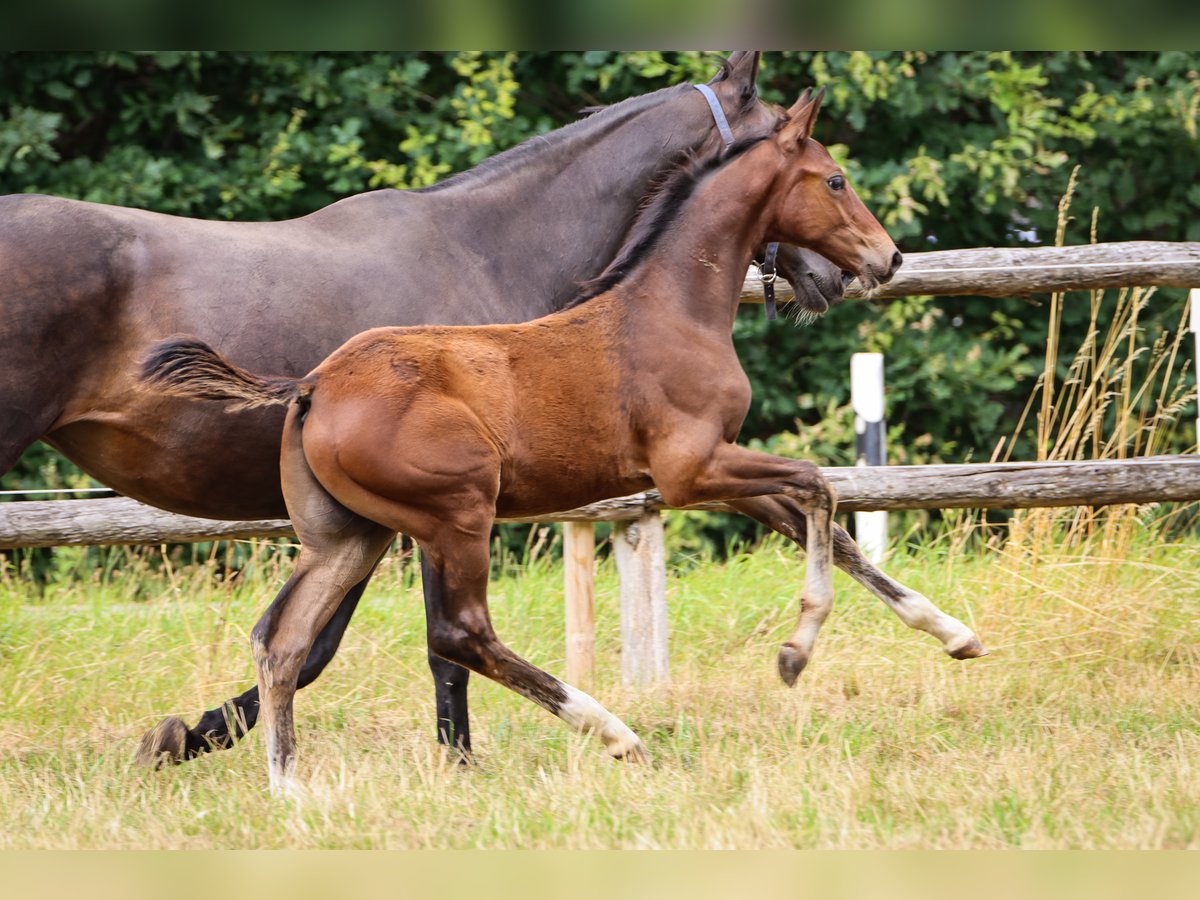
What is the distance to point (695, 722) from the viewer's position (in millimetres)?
4129

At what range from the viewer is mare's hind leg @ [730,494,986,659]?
3812 millimetres

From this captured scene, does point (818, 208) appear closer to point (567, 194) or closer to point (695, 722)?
point (567, 194)

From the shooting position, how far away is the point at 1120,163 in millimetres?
8000

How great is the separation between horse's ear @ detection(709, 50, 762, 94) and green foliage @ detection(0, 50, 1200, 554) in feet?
9.81

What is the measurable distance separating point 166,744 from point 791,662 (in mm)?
1803

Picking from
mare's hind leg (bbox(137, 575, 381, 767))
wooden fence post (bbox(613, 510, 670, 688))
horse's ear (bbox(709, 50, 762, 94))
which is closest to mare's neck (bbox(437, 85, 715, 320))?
horse's ear (bbox(709, 50, 762, 94))

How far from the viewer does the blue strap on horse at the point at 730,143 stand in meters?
3.96

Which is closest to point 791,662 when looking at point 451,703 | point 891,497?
point 451,703

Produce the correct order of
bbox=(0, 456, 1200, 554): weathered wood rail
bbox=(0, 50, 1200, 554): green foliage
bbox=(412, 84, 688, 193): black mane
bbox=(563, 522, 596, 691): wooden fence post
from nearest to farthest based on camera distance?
bbox=(412, 84, 688, 193): black mane, bbox=(0, 456, 1200, 554): weathered wood rail, bbox=(563, 522, 596, 691): wooden fence post, bbox=(0, 50, 1200, 554): green foliage

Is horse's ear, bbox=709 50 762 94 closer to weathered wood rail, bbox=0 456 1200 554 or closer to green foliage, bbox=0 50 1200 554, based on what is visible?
weathered wood rail, bbox=0 456 1200 554

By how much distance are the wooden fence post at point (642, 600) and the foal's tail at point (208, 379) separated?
1.98m

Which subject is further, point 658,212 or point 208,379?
point 658,212

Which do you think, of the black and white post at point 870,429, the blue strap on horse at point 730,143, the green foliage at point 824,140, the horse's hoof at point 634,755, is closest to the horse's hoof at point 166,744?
the horse's hoof at point 634,755

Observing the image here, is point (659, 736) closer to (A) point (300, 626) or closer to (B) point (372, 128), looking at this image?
(A) point (300, 626)
